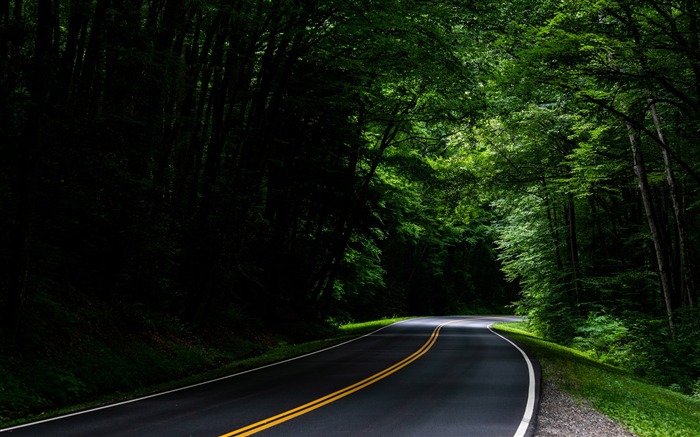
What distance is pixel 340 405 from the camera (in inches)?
374

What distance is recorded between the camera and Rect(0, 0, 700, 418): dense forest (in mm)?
12234

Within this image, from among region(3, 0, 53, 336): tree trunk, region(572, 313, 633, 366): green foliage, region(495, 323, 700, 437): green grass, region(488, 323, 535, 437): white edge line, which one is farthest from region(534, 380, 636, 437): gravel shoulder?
region(572, 313, 633, 366): green foliage

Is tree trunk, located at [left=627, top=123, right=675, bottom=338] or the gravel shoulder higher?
tree trunk, located at [left=627, top=123, right=675, bottom=338]

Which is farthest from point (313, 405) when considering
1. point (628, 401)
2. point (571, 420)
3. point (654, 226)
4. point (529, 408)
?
point (654, 226)

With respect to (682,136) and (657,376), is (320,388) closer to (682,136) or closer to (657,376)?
(657,376)

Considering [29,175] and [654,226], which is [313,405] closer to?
[29,175]

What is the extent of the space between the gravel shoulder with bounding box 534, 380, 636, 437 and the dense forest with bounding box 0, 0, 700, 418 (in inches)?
338

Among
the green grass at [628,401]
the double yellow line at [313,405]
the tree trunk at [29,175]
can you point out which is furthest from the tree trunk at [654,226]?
the tree trunk at [29,175]

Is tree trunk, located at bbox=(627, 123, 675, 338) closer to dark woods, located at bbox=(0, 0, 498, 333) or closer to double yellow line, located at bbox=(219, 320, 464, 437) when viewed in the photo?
dark woods, located at bbox=(0, 0, 498, 333)

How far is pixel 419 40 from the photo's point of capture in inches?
666

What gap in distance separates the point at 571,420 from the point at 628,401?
9.72 feet

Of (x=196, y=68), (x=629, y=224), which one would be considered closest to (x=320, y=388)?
(x=196, y=68)

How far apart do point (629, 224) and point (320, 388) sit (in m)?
20.0

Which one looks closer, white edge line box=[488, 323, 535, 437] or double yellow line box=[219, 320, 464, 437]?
double yellow line box=[219, 320, 464, 437]
